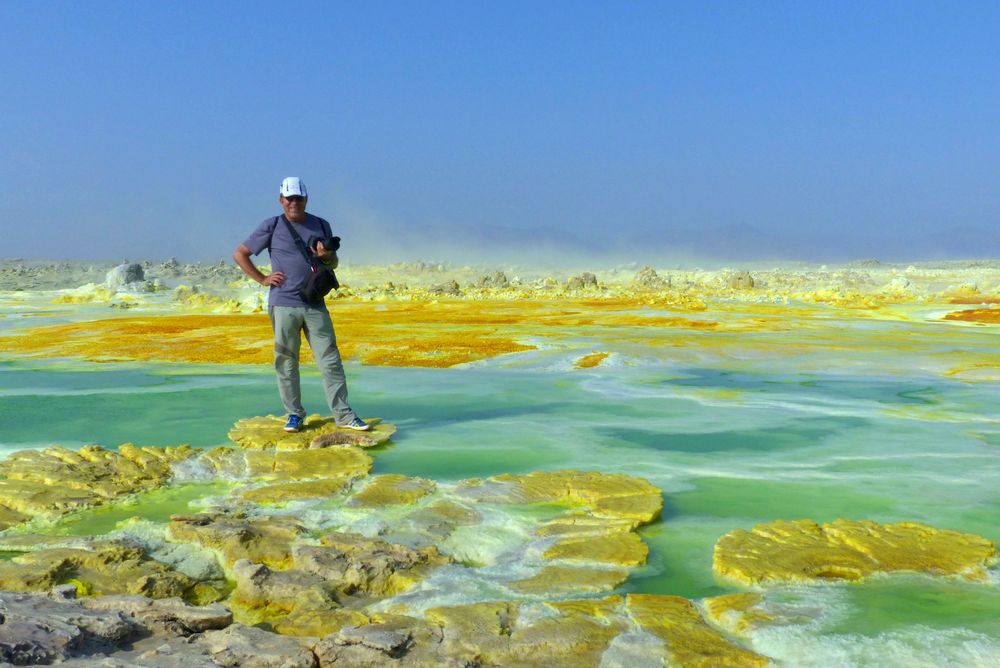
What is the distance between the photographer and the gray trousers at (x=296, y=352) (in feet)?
20.6

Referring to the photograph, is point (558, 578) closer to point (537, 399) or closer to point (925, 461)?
point (925, 461)

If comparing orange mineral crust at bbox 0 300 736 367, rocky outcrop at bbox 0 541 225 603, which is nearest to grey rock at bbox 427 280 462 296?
orange mineral crust at bbox 0 300 736 367

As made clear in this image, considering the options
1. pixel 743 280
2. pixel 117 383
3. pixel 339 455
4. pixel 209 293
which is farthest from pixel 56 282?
pixel 339 455

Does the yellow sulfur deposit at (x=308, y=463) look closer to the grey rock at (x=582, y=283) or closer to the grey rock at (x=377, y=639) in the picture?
the grey rock at (x=377, y=639)

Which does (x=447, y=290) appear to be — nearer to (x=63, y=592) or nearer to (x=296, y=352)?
(x=296, y=352)

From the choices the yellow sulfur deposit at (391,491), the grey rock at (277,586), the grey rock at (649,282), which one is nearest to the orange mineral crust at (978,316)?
the yellow sulfur deposit at (391,491)

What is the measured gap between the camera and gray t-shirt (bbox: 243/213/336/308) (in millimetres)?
6211

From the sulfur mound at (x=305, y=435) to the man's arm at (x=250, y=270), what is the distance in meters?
1.16

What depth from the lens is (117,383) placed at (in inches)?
394

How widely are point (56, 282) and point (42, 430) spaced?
66548mm

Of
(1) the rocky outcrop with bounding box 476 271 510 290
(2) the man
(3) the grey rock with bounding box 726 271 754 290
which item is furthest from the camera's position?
(1) the rocky outcrop with bounding box 476 271 510 290

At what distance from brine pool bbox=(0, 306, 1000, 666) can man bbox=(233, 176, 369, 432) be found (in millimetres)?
843

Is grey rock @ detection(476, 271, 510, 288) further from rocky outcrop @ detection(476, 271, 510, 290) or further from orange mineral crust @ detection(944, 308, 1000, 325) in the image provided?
orange mineral crust @ detection(944, 308, 1000, 325)

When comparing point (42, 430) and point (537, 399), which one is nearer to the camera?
point (42, 430)
